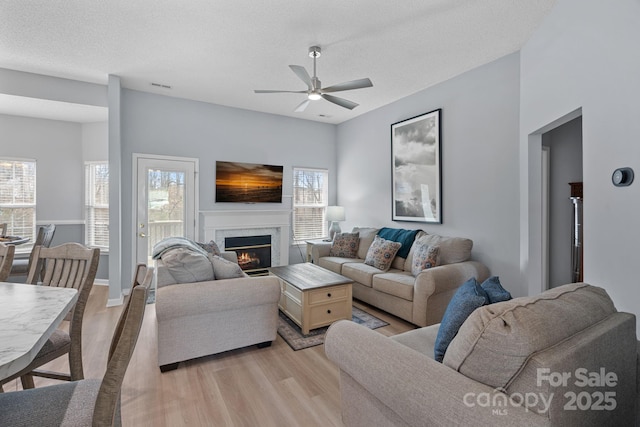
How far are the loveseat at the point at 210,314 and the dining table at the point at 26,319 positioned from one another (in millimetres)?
893

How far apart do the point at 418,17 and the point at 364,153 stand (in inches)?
116

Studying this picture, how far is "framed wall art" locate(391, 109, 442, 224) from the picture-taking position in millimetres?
4160

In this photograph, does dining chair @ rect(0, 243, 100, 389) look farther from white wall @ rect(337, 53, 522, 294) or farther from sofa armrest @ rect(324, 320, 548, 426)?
white wall @ rect(337, 53, 522, 294)

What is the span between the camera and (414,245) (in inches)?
154

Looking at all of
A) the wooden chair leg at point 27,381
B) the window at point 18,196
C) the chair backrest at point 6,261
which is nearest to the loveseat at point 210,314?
the wooden chair leg at point 27,381

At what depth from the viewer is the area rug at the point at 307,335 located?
2814 mm

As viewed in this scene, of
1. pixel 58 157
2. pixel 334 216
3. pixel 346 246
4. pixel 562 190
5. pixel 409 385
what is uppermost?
pixel 58 157

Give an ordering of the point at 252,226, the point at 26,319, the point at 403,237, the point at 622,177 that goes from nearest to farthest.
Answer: the point at 26,319 < the point at 622,177 < the point at 403,237 < the point at 252,226

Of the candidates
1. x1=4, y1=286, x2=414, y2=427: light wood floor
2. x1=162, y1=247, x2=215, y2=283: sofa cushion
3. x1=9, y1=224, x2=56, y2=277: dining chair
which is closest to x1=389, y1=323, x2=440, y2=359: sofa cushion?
x1=4, y1=286, x2=414, y2=427: light wood floor

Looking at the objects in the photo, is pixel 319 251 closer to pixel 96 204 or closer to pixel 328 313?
pixel 328 313

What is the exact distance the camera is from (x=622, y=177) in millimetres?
1673

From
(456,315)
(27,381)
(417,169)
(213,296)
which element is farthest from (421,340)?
(417,169)

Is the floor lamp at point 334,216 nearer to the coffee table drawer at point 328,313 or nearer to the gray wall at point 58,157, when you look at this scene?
the coffee table drawer at point 328,313

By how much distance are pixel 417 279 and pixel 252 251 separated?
10.4 feet
